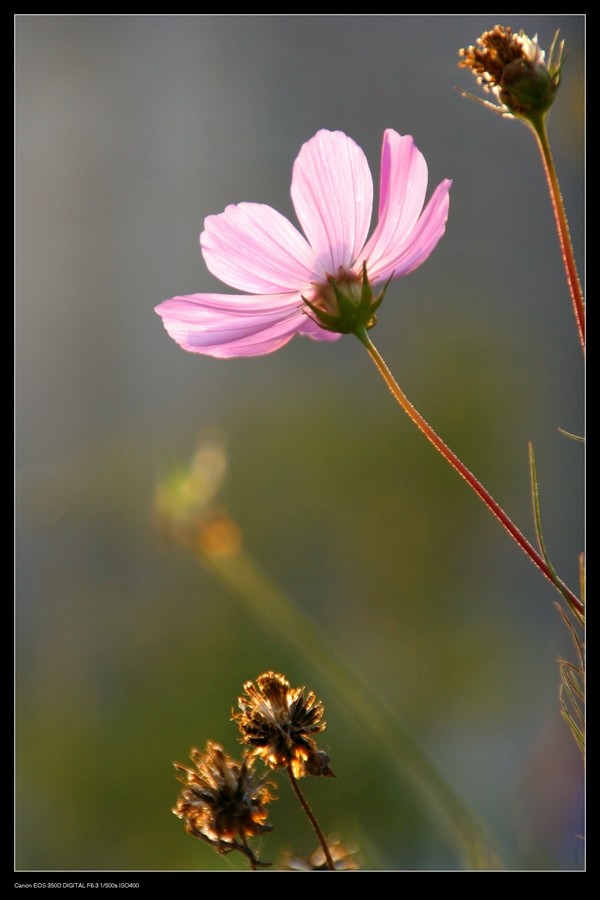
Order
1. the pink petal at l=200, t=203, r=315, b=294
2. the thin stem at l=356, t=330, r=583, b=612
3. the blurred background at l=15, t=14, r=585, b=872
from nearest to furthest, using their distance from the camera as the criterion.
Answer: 1. the thin stem at l=356, t=330, r=583, b=612
2. the pink petal at l=200, t=203, r=315, b=294
3. the blurred background at l=15, t=14, r=585, b=872

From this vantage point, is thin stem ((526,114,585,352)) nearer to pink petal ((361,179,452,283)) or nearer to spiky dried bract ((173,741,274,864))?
pink petal ((361,179,452,283))

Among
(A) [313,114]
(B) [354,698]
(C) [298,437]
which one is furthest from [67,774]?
(A) [313,114]

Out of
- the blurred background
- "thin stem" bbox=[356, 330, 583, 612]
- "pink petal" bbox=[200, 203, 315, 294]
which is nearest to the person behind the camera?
"thin stem" bbox=[356, 330, 583, 612]

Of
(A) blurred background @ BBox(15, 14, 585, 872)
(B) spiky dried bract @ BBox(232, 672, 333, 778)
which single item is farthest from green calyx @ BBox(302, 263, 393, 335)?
(A) blurred background @ BBox(15, 14, 585, 872)

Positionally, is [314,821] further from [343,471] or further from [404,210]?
[343,471]

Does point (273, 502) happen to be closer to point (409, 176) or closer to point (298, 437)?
point (298, 437)

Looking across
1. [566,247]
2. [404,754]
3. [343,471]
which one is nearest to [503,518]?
[566,247]
